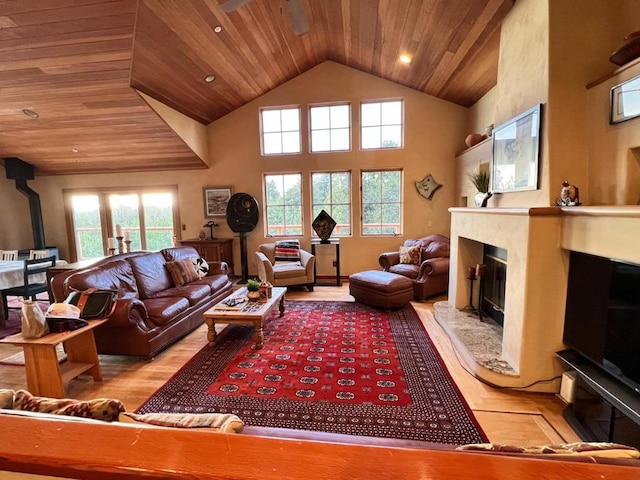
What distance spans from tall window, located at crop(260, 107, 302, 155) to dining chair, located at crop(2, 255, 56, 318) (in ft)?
12.7

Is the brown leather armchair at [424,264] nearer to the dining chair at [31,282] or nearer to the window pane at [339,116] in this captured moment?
the window pane at [339,116]

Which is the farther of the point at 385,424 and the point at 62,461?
the point at 385,424

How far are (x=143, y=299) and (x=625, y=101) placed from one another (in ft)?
14.7

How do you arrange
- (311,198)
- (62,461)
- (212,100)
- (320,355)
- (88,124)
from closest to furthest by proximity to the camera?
1. (62,461)
2. (320,355)
3. (88,124)
4. (212,100)
5. (311,198)

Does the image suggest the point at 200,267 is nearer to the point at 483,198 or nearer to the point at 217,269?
the point at 217,269

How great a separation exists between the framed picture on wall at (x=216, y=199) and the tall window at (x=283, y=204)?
0.80m

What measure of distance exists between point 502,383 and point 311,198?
4467 millimetres

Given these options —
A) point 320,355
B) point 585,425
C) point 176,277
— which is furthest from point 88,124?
point 585,425

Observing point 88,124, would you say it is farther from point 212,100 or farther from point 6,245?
point 6,245

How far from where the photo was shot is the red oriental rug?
2.03 meters

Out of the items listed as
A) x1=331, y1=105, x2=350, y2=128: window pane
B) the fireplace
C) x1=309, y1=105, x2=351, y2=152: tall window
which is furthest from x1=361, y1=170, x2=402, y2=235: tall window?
the fireplace

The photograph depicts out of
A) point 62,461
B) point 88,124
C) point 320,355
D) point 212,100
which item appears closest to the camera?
point 62,461

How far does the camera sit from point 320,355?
295 centimetres

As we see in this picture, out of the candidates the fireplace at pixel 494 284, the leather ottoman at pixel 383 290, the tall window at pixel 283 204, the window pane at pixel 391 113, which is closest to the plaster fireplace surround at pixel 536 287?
the fireplace at pixel 494 284
